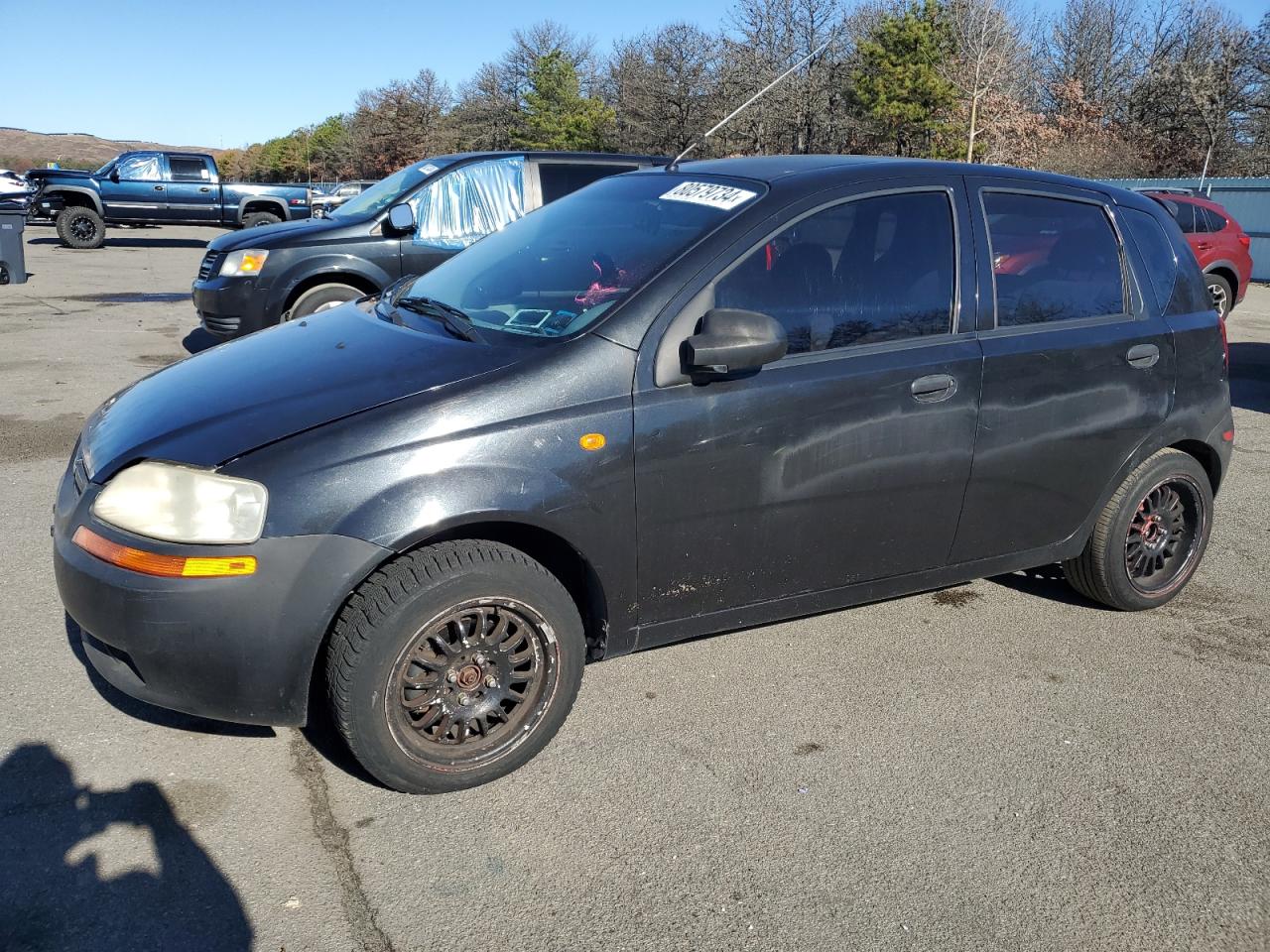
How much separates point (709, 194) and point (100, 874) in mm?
2726

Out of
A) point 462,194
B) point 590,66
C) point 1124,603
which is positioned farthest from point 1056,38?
point 1124,603

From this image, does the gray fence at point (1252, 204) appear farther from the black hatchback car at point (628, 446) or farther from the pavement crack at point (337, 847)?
the pavement crack at point (337, 847)

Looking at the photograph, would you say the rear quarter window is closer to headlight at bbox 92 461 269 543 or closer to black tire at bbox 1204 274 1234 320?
headlight at bbox 92 461 269 543

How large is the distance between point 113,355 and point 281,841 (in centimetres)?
792

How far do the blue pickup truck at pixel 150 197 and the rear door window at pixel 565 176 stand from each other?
Result: 49.5 feet

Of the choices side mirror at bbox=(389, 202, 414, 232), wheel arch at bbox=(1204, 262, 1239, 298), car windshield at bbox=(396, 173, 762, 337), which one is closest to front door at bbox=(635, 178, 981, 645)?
car windshield at bbox=(396, 173, 762, 337)

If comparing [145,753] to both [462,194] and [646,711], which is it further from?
[462,194]

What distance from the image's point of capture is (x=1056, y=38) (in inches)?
2186

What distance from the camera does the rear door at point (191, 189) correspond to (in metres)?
22.6

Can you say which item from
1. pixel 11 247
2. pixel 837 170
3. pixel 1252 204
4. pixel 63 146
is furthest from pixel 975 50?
pixel 63 146

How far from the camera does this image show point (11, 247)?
14367 mm

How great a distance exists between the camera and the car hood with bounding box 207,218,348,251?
808cm

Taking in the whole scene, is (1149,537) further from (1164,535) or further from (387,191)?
(387,191)

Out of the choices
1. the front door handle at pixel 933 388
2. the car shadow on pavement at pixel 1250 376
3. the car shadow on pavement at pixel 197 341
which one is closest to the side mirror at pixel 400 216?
the car shadow on pavement at pixel 197 341
